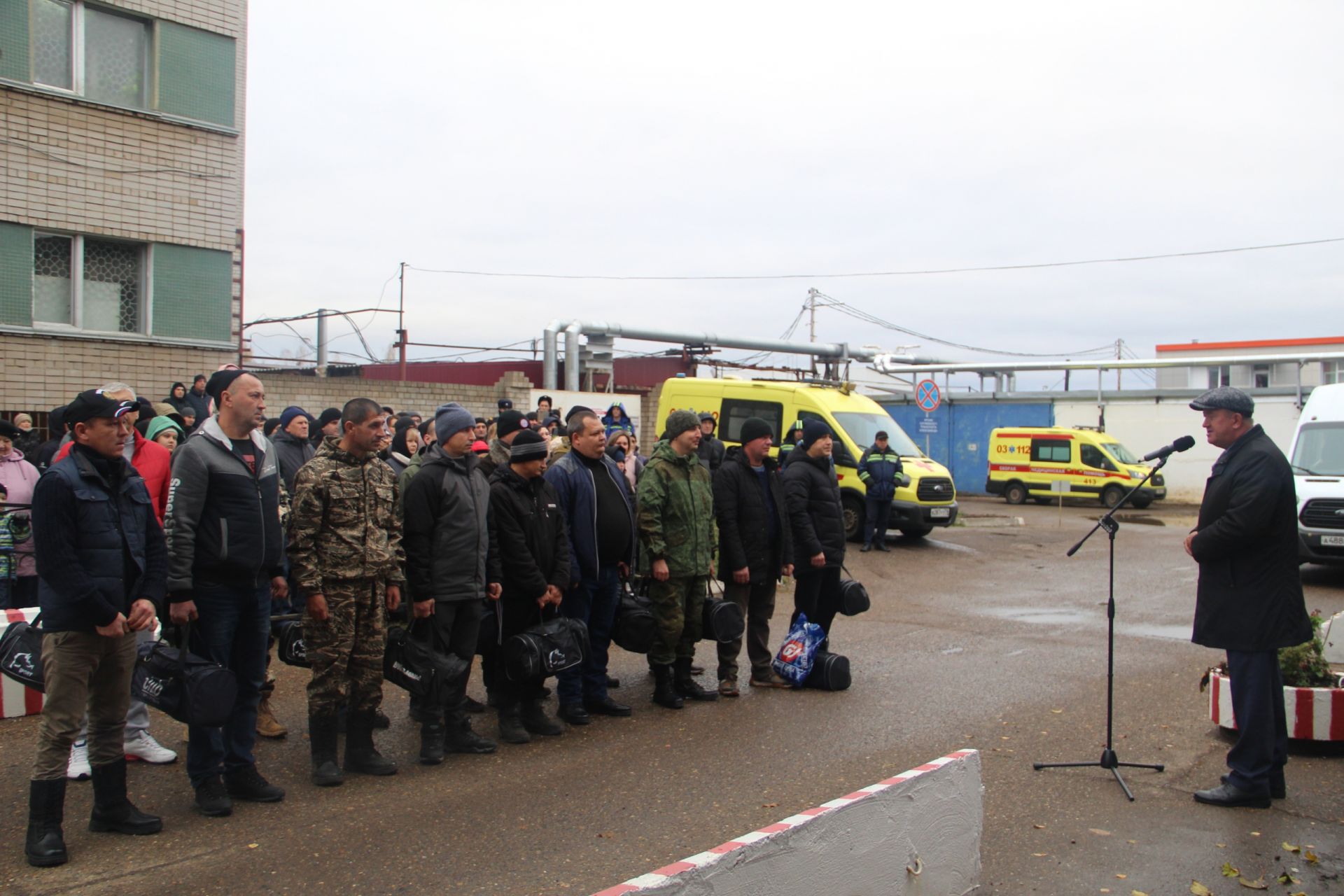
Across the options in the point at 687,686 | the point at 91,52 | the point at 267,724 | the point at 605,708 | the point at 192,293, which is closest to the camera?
the point at 267,724

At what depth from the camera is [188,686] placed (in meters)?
4.93

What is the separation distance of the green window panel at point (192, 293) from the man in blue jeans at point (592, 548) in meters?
9.87

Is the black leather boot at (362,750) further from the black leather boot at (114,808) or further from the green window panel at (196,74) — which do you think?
the green window panel at (196,74)

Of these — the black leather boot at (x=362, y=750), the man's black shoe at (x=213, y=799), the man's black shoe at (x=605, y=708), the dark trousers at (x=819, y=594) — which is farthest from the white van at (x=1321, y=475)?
the man's black shoe at (x=213, y=799)

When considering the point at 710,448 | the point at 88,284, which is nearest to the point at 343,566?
the point at 710,448

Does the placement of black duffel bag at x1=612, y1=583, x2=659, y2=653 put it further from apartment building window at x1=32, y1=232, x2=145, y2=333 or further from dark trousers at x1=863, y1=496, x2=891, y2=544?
apartment building window at x1=32, y1=232, x2=145, y2=333

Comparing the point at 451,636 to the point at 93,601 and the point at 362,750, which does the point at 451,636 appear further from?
the point at 93,601

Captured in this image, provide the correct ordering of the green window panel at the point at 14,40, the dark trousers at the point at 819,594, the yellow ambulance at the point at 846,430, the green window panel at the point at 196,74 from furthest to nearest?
1. the yellow ambulance at the point at 846,430
2. the green window panel at the point at 196,74
3. the green window panel at the point at 14,40
4. the dark trousers at the point at 819,594

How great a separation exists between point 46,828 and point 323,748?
4.59 ft

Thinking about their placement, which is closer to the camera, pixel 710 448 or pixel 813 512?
pixel 813 512

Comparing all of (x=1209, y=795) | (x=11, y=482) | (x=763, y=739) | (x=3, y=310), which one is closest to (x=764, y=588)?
(x=763, y=739)

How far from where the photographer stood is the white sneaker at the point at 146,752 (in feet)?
19.7

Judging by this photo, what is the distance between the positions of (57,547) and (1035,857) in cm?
456

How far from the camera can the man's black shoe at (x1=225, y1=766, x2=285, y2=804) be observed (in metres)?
5.38
